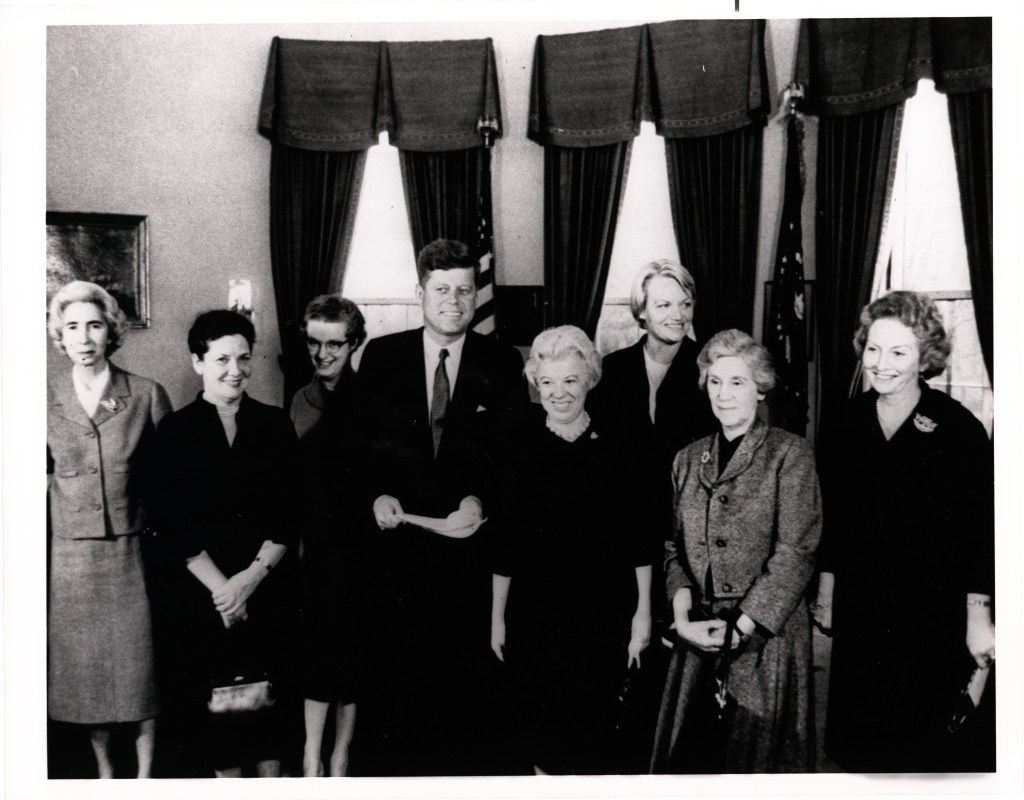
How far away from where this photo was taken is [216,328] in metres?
2.80

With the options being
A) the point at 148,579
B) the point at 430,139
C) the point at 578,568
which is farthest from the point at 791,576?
the point at 148,579

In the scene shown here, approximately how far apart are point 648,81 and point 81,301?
6.74ft

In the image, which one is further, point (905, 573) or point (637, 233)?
point (637, 233)

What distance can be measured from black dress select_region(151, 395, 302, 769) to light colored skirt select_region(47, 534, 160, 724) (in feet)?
0.35

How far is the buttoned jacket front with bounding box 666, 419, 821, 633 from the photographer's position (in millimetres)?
2725

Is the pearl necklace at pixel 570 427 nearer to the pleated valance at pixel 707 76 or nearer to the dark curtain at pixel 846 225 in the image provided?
the dark curtain at pixel 846 225

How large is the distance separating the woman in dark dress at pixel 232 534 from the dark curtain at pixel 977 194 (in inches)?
93.9

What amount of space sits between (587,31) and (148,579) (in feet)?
7.79

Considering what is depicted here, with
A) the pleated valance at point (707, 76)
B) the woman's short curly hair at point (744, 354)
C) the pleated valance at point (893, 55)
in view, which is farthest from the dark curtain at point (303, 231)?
the pleated valance at point (893, 55)

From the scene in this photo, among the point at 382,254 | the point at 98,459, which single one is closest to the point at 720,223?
the point at 382,254

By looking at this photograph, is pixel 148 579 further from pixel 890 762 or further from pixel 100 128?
pixel 890 762

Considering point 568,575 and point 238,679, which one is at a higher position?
point 568,575

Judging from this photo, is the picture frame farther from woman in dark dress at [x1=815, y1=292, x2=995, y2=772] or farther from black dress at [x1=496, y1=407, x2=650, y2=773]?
black dress at [x1=496, y1=407, x2=650, y2=773]

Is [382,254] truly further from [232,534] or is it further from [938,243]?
[938,243]
